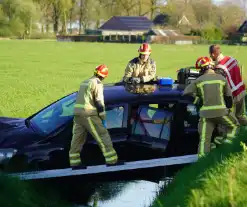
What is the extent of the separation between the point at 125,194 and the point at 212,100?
5.52ft

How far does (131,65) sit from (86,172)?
3175 mm

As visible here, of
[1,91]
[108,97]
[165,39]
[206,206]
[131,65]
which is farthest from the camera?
[165,39]

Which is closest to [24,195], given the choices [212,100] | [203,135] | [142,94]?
[142,94]

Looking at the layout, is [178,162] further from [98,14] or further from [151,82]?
[98,14]

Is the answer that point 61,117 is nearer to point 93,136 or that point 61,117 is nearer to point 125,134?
point 93,136

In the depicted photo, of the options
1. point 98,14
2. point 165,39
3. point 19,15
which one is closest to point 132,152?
point 165,39

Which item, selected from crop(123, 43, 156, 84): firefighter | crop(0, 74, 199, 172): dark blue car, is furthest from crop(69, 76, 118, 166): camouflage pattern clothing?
crop(123, 43, 156, 84): firefighter

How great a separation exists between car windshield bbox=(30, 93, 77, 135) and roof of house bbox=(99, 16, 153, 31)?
110028 millimetres

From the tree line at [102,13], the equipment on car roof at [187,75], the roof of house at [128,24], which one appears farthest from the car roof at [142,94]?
the roof of house at [128,24]

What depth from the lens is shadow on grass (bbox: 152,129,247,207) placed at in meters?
5.03

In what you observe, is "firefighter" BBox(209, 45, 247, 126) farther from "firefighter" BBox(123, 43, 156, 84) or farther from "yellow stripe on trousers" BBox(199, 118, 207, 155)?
"yellow stripe on trousers" BBox(199, 118, 207, 155)

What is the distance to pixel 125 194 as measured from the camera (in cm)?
726

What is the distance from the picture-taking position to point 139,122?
729 cm

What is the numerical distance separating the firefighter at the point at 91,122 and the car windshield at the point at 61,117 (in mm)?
196
